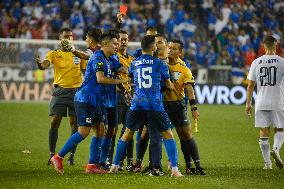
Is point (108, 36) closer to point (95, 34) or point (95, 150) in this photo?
point (95, 34)

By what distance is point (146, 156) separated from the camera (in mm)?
16156

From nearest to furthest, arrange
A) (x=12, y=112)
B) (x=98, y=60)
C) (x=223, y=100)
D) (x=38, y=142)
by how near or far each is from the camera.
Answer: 1. (x=98, y=60)
2. (x=38, y=142)
3. (x=12, y=112)
4. (x=223, y=100)

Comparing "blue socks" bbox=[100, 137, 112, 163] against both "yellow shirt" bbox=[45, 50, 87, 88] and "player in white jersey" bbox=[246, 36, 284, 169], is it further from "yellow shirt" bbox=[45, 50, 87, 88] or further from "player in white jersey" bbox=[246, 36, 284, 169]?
"player in white jersey" bbox=[246, 36, 284, 169]

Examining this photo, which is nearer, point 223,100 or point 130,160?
point 130,160

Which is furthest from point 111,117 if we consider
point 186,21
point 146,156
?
point 186,21

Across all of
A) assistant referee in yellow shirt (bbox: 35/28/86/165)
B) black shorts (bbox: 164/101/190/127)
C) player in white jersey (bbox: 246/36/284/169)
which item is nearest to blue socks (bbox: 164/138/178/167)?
black shorts (bbox: 164/101/190/127)

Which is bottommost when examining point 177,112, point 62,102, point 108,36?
point 177,112

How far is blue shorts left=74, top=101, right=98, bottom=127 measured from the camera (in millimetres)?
12453

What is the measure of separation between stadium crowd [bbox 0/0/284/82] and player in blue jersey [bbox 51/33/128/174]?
17.8 metres

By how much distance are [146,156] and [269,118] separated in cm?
332

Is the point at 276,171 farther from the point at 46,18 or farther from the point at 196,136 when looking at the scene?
the point at 46,18

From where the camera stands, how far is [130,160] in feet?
44.5

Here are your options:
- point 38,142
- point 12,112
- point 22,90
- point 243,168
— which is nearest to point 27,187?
point 243,168

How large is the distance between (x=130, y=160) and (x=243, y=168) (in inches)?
78.9
